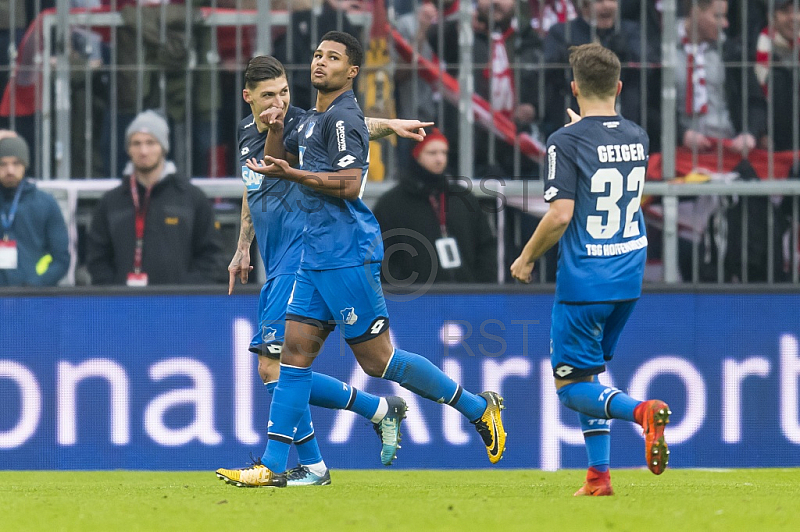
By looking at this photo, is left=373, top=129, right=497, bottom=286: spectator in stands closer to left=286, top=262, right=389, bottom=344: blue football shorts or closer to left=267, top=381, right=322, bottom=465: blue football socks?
left=267, top=381, right=322, bottom=465: blue football socks

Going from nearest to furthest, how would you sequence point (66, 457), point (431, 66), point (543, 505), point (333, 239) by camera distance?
point (543, 505), point (333, 239), point (66, 457), point (431, 66)

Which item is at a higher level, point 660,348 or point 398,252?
point 398,252

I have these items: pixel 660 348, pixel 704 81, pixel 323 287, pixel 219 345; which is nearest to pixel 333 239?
pixel 323 287

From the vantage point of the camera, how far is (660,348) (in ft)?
29.7

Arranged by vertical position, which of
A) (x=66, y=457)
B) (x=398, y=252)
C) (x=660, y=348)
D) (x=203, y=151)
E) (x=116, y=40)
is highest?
(x=116, y=40)

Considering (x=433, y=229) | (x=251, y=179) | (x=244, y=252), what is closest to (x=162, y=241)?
(x=433, y=229)

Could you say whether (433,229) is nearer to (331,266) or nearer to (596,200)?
(331,266)

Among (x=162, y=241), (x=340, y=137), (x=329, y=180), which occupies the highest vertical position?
(x=340, y=137)

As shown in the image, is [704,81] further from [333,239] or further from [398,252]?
[333,239]

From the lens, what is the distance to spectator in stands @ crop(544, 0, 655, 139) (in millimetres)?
9625

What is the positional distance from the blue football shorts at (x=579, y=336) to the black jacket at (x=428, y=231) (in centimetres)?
277

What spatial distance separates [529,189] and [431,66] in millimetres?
1078

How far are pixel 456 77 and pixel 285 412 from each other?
3722mm

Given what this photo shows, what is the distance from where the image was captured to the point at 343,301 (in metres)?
6.68
